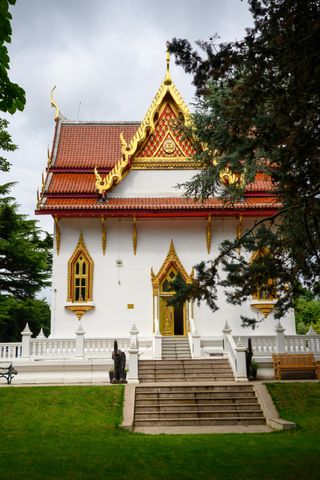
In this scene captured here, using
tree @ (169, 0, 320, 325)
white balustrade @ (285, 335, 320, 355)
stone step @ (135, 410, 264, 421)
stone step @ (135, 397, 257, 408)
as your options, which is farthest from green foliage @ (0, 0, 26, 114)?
white balustrade @ (285, 335, 320, 355)

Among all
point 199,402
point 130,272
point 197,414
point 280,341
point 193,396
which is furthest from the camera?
point 130,272

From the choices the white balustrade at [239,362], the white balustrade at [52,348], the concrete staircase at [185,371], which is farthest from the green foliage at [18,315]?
the white balustrade at [239,362]

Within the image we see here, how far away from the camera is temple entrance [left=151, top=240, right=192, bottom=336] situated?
20.2 m

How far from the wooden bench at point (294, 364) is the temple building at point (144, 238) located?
3.34m

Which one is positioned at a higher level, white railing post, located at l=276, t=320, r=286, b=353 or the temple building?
the temple building

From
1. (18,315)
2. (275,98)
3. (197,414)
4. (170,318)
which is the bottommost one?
(197,414)

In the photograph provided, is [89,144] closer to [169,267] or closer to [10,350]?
[169,267]

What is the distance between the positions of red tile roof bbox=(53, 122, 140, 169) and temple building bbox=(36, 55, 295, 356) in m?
1.64

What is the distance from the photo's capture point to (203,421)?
12570mm

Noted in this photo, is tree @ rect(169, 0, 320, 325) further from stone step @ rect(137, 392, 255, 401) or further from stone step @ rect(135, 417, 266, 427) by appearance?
stone step @ rect(137, 392, 255, 401)

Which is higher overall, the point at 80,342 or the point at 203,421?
the point at 80,342

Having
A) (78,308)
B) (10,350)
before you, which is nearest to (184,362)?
(78,308)

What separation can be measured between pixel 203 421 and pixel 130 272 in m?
8.53

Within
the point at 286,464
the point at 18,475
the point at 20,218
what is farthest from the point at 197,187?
the point at 20,218
